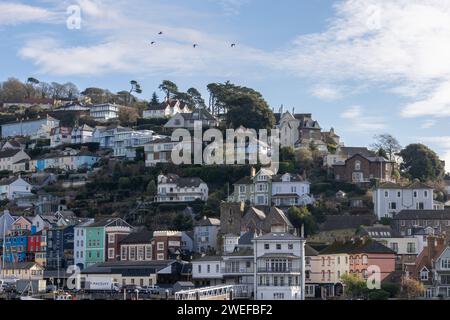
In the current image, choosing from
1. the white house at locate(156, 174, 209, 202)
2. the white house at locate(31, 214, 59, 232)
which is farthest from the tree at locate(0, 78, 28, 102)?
the white house at locate(156, 174, 209, 202)

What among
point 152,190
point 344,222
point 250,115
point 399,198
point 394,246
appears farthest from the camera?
point 250,115

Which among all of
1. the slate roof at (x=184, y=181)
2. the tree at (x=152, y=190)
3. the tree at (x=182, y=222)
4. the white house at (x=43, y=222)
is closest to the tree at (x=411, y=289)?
the tree at (x=182, y=222)

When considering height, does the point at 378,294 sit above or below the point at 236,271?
below

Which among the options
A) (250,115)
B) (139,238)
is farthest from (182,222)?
(250,115)

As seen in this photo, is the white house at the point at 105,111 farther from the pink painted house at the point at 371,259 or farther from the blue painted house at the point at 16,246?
the pink painted house at the point at 371,259

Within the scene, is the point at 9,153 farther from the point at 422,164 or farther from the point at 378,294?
the point at 378,294

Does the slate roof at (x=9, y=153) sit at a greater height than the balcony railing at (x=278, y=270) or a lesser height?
greater

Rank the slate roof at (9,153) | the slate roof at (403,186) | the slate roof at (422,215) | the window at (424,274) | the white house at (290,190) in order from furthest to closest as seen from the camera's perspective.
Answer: the slate roof at (9,153) → the white house at (290,190) → the slate roof at (403,186) → the slate roof at (422,215) → the window at (424,274)
